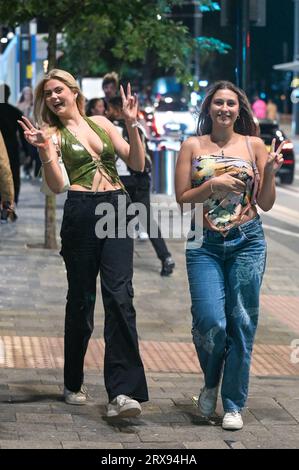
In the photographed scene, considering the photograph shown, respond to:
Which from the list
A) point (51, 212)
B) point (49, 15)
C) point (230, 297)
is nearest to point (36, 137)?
point (230, 297)

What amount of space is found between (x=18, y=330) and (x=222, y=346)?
294 cm

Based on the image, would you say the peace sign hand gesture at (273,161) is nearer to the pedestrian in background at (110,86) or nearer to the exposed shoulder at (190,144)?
the exposed shoulder at (190,144)

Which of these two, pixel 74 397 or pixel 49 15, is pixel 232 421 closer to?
pixel 74 397

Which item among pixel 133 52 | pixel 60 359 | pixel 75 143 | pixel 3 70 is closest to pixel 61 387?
pixel 60 359

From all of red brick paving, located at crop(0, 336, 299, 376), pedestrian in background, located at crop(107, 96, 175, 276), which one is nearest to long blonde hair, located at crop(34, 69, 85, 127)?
red brick paving, located at crop(0, 336, 299, 376)

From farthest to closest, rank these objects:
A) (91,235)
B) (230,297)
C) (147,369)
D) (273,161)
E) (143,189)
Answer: (143,189) → (147,369) → (91,235) → (230,297) → (273,161)

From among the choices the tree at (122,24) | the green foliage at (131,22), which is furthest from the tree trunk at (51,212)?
the green foliage at (131,22)

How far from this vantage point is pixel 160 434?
6.19m

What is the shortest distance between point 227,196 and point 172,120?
40016 millimetres

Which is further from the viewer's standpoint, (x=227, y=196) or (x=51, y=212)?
(x=51, y=212)

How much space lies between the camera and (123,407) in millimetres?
6395

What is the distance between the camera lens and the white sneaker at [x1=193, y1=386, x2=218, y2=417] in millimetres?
6535
